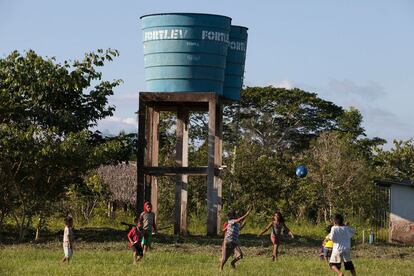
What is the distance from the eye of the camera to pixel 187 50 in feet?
93.6

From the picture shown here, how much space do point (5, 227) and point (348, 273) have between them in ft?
51.4

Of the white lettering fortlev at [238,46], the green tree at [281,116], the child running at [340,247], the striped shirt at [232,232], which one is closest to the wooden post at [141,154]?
the white lettering fortlev at [238,46]

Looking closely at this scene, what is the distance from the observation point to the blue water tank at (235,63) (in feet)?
100

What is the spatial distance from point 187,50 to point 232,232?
10.6 m

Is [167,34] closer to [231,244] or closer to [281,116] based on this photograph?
[231,244]

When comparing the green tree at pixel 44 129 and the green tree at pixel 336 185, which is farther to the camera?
the green tree at pixel 336 185

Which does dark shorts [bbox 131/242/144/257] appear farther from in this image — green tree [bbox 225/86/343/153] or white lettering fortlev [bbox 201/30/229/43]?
green tree [bbox 225/86/343/153]

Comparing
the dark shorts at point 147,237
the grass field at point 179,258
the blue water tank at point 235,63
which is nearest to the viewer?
the grass field at point 179,258

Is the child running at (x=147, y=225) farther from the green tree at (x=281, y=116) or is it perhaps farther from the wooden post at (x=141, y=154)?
the green tree at (x=281, y=116)

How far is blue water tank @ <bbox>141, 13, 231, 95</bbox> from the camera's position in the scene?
28.4 m

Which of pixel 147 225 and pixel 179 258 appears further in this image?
pixel 147 225

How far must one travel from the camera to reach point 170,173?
2886 centimetres

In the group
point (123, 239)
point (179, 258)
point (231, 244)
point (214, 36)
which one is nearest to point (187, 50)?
point (214, 36)

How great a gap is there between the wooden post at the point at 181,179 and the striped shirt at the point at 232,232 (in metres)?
11.6
